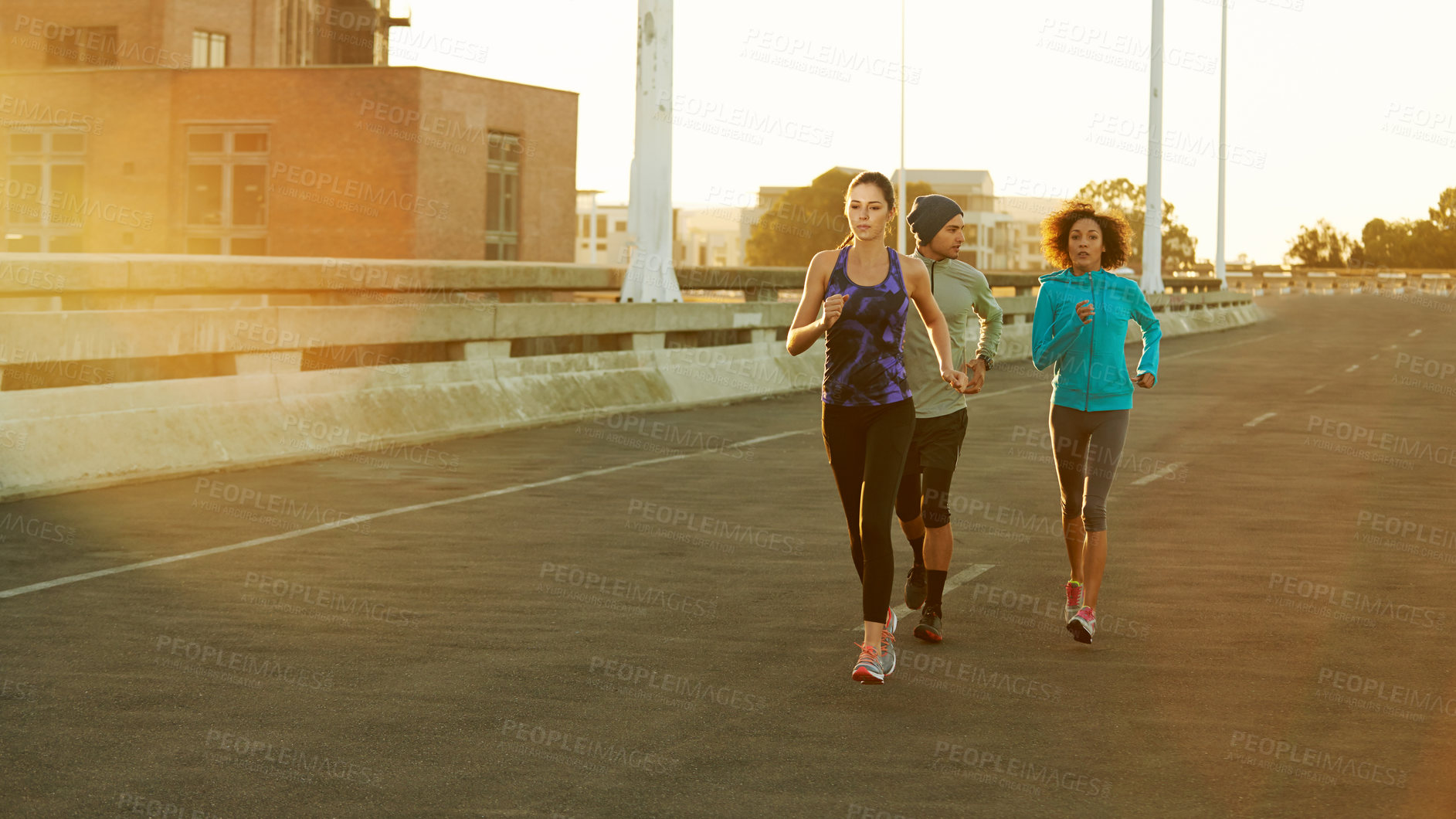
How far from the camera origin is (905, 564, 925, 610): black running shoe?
8.05m

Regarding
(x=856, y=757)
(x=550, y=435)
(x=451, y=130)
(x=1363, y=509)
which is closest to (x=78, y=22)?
(x=451, y=130)

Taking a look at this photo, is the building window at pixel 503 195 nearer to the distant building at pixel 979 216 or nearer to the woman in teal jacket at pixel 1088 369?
the woman in teal jacket at pixel 1088 369

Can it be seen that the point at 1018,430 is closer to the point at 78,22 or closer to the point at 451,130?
the point at 451,130

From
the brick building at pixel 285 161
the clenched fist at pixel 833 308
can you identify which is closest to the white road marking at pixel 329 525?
the clenched fist at pixel 833 308

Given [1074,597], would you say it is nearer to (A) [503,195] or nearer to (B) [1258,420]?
(B) [1258,420]

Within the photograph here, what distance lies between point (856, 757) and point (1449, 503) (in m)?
8.47

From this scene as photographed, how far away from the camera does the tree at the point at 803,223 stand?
120 metres

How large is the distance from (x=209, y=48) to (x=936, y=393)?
187 feet

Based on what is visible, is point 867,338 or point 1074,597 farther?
point 1074,597

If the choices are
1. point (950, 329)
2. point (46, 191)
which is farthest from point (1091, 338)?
point (46, 191)

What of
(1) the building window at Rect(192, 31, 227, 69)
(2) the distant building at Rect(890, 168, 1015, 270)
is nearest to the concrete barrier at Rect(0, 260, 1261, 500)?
(1) the building window at Rect(192, 31, 227, 69)

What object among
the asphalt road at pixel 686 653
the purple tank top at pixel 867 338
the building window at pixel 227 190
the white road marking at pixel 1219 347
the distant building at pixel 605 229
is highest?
the distant building at pixel 605 229

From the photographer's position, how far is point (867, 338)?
6789 mm

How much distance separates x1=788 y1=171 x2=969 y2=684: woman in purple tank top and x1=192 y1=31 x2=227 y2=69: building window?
56.2 m
